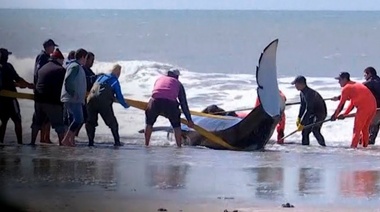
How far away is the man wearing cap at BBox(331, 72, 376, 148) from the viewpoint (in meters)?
14.6

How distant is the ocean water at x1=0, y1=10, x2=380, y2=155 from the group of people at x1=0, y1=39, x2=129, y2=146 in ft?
1.87

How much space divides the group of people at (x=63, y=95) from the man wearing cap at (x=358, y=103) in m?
3.29

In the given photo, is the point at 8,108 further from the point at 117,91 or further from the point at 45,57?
the point at 117,91

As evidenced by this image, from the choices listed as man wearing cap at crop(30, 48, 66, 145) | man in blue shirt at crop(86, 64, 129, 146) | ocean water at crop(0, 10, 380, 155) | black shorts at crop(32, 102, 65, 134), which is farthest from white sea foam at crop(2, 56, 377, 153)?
man in blue shirt at crop(86, 64, 129, 146)

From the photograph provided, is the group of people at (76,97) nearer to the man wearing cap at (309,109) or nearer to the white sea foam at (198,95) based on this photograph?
the white sea foam at (198,95)

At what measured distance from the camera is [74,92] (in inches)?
490

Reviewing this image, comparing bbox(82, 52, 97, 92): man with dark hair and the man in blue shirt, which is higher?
bbox(82, 52, 97, 92): man with dark hair

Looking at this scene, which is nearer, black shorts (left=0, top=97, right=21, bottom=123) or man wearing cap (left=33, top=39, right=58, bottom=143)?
black shorts (left=0, top=97, right=21, bottom=123)

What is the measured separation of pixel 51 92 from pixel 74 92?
1.70ft

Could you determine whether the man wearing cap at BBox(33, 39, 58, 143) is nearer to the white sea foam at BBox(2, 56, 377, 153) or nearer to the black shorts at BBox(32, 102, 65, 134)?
the black shorts at BBox(32, 102, 65, 134)

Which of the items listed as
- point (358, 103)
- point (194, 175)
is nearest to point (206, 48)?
point (358, 103)

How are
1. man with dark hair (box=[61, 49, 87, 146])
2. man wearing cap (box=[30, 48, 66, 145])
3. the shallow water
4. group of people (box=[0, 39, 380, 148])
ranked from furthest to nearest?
man wearing cap (box=[30, 48, 66, 145])
group of people (box=[0, 39, 380, 148])
man with dark hair (box=[61, 49, 87, 146])
the shallow water

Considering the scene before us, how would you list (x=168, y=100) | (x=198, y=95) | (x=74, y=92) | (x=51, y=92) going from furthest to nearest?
(x=198, y=95)
(x=168, y=100)
(x=51, y=92)
(x=74, y=92)

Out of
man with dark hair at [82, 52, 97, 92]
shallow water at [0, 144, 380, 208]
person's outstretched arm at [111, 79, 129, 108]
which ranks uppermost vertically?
man with dark hair at [82, 52, 97, 92]
